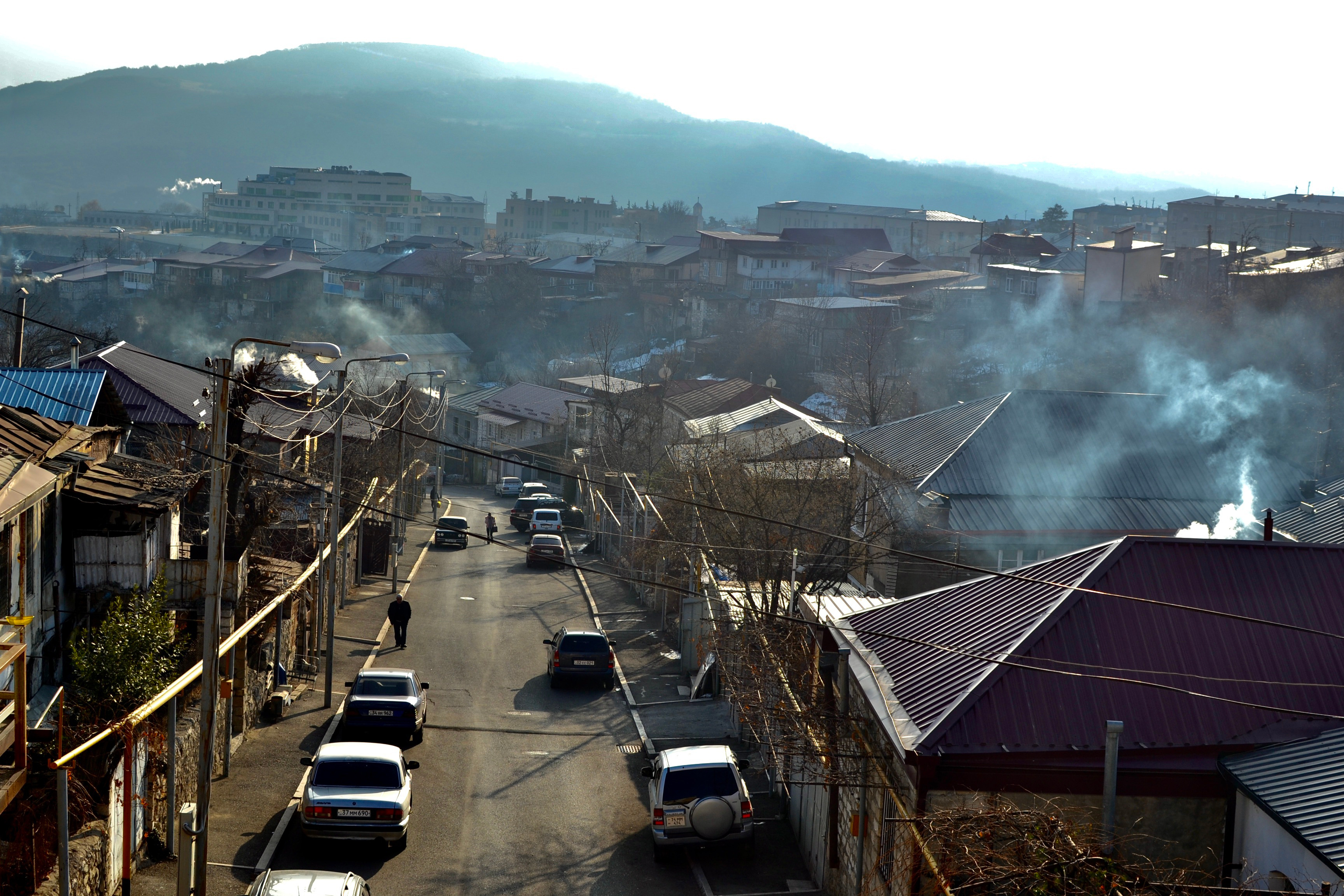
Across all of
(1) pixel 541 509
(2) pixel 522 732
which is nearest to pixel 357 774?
(2) pixel 522 732

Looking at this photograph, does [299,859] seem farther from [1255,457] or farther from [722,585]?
[1255,457]

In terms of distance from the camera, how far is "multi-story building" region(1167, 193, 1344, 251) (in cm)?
8850

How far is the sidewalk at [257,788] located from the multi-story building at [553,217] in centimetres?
13677

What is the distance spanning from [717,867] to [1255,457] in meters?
17.7

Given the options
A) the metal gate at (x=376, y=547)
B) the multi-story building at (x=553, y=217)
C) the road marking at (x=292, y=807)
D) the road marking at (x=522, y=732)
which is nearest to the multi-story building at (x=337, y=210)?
the multi-story building at (x=553, y=217)

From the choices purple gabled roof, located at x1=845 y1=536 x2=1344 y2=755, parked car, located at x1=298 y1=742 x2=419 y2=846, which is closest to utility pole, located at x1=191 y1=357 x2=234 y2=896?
parked car, located at x1=298 y1=742 x2=419 y2=846

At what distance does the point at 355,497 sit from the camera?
37.6 meters

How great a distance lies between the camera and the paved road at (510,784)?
15414mm

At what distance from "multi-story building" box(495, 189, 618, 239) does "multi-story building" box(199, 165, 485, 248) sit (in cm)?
674

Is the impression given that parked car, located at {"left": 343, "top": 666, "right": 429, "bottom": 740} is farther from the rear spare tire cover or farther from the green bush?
the rear spare tire cover

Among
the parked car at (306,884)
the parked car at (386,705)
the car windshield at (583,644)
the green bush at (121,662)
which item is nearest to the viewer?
the parked car at (306,884)

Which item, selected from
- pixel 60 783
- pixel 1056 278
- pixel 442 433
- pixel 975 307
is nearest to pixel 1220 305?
pixel 1056 278

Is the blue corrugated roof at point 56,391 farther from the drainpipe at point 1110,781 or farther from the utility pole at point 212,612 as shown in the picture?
the drainpipe at point 1110,781

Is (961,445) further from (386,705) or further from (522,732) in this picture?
(386,705)
